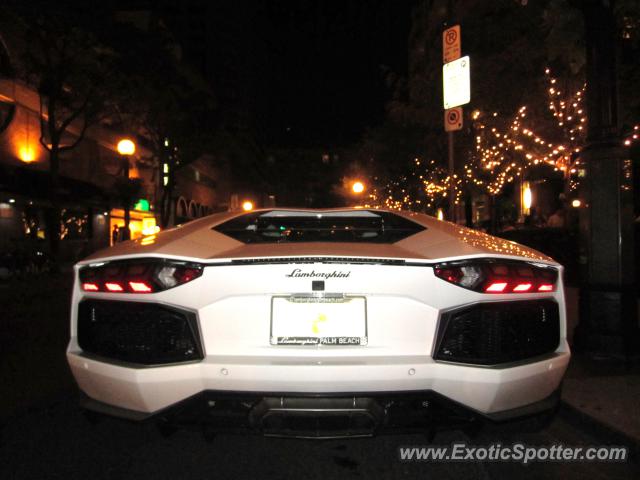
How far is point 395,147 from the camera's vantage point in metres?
25.8

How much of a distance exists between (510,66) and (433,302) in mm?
11061

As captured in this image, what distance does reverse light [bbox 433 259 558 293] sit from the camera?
95.4 inches

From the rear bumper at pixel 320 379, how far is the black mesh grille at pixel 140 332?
67mm

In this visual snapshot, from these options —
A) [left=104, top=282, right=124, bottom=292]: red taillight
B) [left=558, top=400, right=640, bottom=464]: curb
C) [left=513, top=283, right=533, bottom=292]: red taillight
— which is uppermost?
→ [left=104, top=282, right=124, bottom=292]: red taillight

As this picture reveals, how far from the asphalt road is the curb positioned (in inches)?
2.4

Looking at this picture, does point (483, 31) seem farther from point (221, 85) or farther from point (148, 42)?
point (221, 85)

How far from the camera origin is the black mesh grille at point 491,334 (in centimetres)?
240

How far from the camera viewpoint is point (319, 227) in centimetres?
370

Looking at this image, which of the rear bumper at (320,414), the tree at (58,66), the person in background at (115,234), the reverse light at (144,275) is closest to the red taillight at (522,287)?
the rear bumper at (320,414)

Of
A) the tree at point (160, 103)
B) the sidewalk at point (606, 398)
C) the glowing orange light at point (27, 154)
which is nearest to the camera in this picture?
the sidewalk at point (606, 398)

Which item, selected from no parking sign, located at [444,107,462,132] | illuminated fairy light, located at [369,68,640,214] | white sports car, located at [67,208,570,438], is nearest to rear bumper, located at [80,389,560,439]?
white sports car, located at [67,208,570,438]

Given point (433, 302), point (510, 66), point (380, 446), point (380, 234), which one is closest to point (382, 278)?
point (433, 302)

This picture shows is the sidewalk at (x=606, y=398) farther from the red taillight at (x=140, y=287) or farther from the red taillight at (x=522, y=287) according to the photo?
the red taillight at (x=140, y=287)

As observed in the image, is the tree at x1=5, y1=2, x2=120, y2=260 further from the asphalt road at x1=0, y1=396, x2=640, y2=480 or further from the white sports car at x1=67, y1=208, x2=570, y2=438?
the white sports car at x1=67, y1=208, x2=570, y2=438
